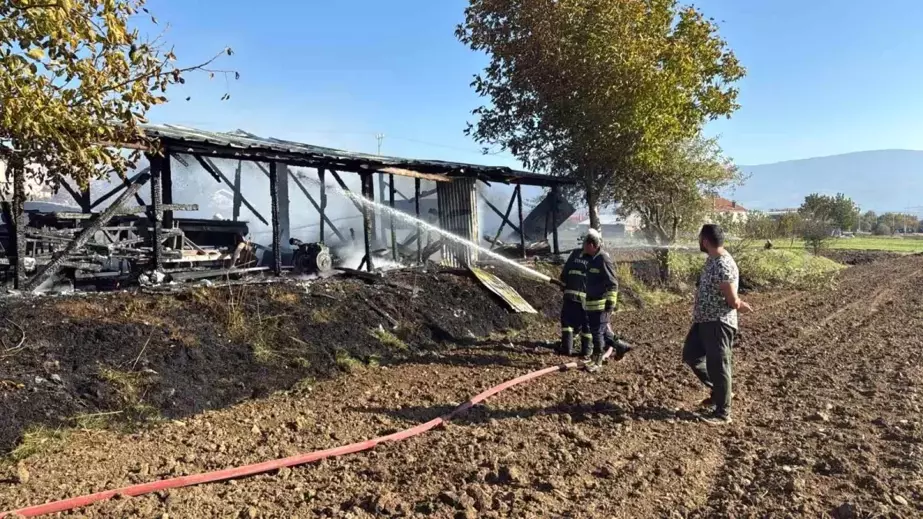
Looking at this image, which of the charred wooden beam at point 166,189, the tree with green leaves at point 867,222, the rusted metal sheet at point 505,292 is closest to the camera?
the charred wooden beam at point 166,189

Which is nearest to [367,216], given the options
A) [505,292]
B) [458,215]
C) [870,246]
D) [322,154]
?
[322,154]

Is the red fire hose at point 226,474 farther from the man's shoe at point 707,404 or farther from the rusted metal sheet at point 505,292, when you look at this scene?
the rusted metal sheet at point 505,292

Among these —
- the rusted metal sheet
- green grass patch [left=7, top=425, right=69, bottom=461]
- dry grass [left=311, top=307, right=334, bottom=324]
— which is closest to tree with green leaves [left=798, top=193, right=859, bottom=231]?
the rusted metal sheet

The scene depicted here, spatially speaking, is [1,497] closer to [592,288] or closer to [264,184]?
[592,288]

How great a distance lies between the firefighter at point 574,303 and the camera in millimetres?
8055

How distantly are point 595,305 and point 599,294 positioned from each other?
0.46ft

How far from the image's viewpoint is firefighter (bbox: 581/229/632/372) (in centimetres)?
756

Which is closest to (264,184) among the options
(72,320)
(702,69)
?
(72,320)

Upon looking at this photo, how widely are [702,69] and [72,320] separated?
14247mm

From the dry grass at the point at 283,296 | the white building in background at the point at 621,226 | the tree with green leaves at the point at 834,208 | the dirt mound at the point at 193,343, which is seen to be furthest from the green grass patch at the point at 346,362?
the tree with green leaves at the point at 834,208

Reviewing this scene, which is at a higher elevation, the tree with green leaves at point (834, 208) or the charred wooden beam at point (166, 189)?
the tree with green leaves at point (834, 208)

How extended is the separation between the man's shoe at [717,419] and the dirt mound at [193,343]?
385 centimetres

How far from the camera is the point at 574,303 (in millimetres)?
8172

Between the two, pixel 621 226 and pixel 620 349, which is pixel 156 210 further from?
pixel 621 226
